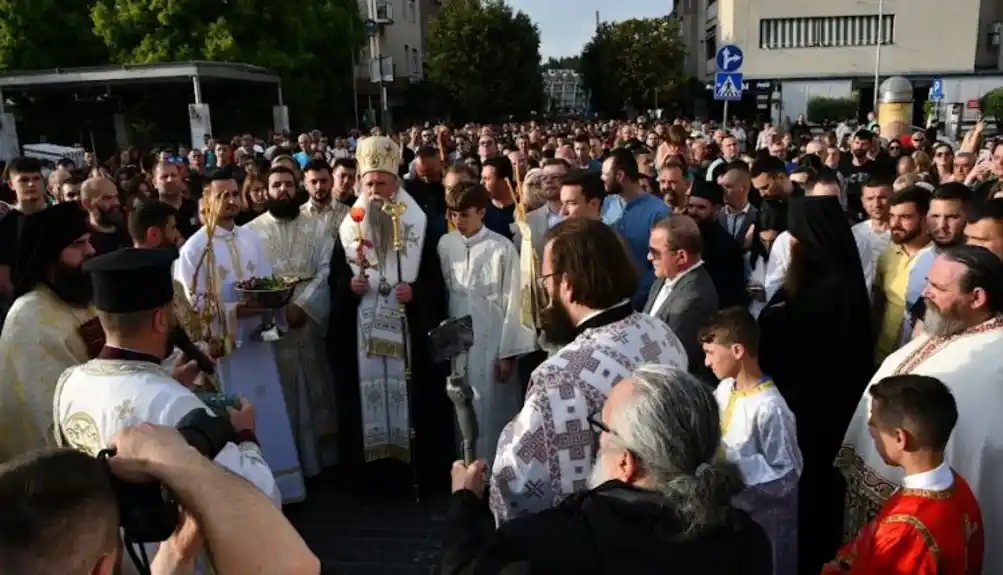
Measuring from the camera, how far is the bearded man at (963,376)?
3266 mm

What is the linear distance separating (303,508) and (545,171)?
320 cm

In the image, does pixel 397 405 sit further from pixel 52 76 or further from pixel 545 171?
pixel 52 76

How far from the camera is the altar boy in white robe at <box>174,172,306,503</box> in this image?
521 cm

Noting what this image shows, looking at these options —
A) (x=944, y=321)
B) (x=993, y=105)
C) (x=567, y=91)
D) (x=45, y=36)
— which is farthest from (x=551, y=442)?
(x=567, y=91)

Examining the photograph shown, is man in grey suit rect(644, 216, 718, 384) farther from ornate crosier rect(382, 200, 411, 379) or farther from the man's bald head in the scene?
the man's bald head

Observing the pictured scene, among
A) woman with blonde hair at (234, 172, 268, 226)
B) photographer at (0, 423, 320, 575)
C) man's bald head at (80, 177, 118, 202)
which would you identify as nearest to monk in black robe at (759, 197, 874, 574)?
photographer at (0, 423, 320, 575)

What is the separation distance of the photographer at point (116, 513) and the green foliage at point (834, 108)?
1495 inches

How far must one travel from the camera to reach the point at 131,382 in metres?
2.53

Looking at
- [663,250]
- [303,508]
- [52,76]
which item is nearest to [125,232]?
[303,508]

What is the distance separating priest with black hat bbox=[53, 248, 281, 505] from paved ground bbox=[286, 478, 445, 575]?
2.27 m

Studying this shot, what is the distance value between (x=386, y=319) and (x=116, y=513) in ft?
12.8

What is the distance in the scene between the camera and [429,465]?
585 cm

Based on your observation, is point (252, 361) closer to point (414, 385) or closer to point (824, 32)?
point (414, 385)

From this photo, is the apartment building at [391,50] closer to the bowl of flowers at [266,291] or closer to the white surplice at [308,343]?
the white surplice at [308,343]
